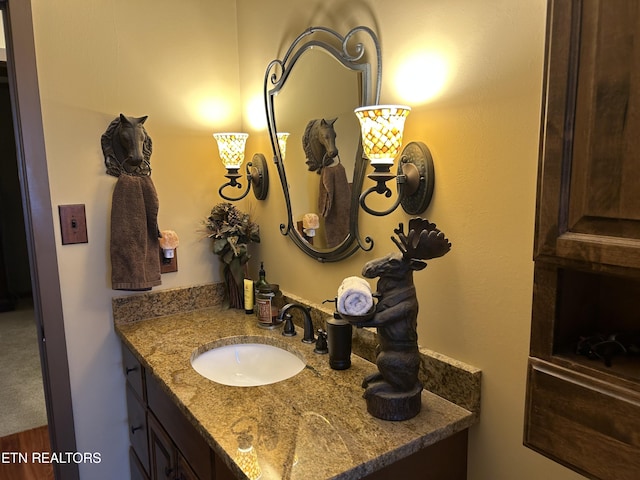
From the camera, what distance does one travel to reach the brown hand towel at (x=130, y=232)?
1709 mm

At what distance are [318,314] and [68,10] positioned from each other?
4.62ft

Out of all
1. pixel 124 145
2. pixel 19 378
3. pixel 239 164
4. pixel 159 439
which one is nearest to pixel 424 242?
pixel 239 164

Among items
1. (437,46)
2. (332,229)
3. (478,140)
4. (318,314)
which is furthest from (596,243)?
(318,314)

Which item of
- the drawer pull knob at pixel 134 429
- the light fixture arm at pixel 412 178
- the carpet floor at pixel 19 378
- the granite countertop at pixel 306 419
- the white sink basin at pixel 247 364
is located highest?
the light fixture arm at pixel 412 178

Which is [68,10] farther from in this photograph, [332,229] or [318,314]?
[318,314]

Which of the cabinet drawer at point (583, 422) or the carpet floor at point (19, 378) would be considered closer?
the cabinet drawer at point (583, 422)

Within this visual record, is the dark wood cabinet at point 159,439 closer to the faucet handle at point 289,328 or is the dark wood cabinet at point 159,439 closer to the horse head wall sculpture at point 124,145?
the faucet handle at point 289,328

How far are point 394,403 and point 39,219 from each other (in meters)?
1.38

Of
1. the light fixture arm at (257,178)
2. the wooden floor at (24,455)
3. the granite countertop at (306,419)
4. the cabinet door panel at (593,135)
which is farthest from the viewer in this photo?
the wooden floor at (24,455)

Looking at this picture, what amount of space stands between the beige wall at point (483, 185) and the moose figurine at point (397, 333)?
0.14 meters

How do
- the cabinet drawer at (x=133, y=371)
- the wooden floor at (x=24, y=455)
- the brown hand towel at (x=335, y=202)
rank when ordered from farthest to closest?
the wooden floor at (x=24, y=455), the cabinet drawer at (x=133, y=371), the brown hand towel at (x=335, y=202)

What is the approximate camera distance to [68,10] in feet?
5.28

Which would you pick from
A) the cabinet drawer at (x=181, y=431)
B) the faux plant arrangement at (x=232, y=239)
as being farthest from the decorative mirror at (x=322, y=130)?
the cabinet drawer at (x=181, y=431)

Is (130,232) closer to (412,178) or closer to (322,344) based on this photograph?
(322,344)
